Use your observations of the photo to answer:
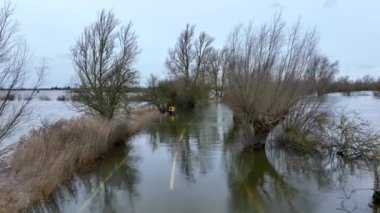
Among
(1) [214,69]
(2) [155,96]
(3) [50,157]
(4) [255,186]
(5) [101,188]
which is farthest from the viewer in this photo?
(1) [214,69]

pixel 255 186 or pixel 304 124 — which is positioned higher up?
pixel 304 124

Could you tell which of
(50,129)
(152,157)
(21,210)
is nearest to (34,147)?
(50,129)

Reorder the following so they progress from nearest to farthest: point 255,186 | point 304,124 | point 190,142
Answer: point 255,186 < point 304,124 < point 190,142

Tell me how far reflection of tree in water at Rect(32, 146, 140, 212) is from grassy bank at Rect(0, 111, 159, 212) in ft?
1.20

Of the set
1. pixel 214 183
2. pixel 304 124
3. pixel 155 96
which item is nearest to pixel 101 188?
pixel 214 183

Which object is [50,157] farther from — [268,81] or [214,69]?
[214,69]

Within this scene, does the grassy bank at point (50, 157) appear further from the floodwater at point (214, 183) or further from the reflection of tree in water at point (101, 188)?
the floodwater at point (214, 183)

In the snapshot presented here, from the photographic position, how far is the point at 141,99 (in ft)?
162

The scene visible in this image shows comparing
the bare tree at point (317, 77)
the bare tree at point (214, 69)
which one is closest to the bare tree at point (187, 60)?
the bare tree at point (214, 69)

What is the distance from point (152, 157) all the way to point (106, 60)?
35.3 feet

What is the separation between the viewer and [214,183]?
14.7 m

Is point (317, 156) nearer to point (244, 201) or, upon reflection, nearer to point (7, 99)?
point (244, 201)

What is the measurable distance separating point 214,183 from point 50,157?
5.36 m

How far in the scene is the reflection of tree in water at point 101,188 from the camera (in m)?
12.0
